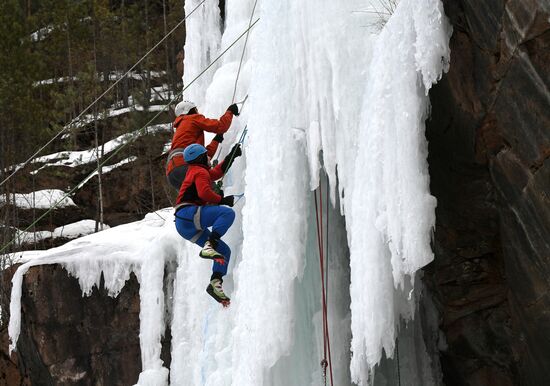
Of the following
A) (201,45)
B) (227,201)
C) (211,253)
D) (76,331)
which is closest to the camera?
(211,253)

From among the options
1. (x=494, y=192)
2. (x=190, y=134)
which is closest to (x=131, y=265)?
(x=190, y=134)

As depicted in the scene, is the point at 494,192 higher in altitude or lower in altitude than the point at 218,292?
higher

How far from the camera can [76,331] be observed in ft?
30.1

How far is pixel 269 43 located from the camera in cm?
548

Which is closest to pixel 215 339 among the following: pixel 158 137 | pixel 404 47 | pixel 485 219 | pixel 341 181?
pixel 341 181

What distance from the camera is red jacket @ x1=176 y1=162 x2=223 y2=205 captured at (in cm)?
591

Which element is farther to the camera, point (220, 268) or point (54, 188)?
point (54, 188)

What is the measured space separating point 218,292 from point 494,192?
2.00 m

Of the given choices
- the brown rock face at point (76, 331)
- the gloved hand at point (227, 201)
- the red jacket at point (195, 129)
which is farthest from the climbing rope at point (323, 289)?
the brown rock face at point (76, 331)

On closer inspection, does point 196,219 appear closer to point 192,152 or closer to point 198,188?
point 198,188

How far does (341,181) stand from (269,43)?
3.71 ft

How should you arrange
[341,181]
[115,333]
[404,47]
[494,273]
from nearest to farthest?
[404,47], [341,181], [494,273], [115,333]

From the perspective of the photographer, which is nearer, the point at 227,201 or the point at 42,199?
the point at 227,201

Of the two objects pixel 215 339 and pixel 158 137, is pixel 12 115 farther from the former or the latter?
pixel 215 339
